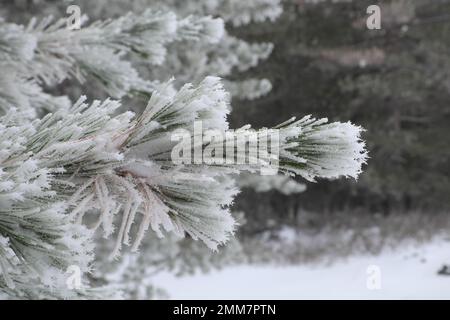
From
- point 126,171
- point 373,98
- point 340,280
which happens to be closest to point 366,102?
point 373,98

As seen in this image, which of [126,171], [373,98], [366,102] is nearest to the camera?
[126,171]

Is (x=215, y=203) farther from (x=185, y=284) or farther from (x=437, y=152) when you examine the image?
(x=437, y=152)

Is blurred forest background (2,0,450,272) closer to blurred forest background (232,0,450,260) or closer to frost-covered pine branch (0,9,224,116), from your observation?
blurred forest background (232,0,450,260)

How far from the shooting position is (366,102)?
17812 millimetres

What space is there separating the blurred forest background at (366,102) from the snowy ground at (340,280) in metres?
1.04

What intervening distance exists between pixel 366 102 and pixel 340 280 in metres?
6.27

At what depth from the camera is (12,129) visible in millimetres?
1089

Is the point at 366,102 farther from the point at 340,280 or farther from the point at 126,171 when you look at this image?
the point at 126,171

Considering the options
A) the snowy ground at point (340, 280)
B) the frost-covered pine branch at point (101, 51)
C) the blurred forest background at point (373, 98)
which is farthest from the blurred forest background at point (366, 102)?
the frost-covered pine branch at point (101, 51)

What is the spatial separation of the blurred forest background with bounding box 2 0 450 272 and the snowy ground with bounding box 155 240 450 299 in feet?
3.42

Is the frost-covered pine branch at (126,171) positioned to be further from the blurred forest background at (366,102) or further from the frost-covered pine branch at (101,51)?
the blurred forest background at (366,102)

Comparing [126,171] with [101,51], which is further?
[101,51]

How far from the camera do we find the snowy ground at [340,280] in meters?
12.0
